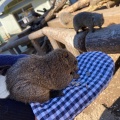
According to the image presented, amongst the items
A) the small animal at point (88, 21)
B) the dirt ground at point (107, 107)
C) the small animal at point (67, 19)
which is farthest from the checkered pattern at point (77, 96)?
the small animal at point (67, 19)

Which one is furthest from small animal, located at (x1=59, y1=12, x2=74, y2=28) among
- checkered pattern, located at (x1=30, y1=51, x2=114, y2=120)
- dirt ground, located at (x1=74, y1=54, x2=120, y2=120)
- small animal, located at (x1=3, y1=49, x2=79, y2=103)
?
small animal, located at (x1=3, y1=49, x2=79, y2=103)

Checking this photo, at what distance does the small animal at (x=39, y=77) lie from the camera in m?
1.41

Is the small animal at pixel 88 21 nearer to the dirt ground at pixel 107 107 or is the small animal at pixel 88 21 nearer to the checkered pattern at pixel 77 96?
the dirt ground at pixel 107 107

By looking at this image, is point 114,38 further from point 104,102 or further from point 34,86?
point 104,102

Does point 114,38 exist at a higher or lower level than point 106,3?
higher


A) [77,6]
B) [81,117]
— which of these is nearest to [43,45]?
[77,6]

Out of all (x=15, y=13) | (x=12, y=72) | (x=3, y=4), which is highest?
(x=12, y=72)

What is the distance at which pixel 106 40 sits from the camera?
2.15 meters

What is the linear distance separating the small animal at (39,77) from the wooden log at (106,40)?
2.25ft

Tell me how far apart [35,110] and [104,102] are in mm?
2213

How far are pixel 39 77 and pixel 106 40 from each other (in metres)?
0.99

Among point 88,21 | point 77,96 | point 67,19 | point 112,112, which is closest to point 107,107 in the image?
point 112,112

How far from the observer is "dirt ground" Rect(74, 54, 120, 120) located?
126 inches

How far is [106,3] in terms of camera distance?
524 centimetres
